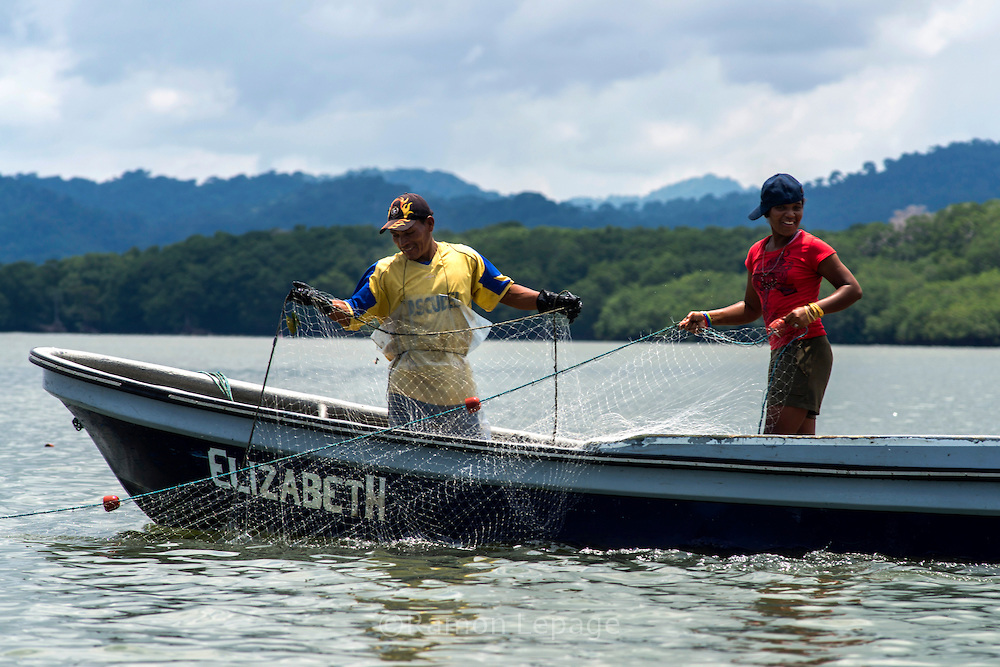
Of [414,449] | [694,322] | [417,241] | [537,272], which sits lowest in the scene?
[414,449]

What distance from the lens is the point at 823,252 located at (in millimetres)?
6137

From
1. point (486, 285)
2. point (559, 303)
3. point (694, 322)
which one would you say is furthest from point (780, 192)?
point (486, 285)

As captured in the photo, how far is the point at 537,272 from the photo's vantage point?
377 ft

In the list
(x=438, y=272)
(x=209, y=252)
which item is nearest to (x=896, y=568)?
(x=438, y=272)

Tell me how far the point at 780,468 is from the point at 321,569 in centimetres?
287

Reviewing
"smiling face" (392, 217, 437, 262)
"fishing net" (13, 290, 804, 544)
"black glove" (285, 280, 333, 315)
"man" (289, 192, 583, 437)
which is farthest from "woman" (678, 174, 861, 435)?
"black glove" (285, 280, 333, 315)

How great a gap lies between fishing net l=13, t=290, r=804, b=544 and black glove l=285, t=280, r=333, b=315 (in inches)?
12.7

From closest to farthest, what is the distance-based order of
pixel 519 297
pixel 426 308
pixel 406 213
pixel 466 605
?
pixel 466 605 < pixel 406 213 < pixel 426 308 < pixel 519 297

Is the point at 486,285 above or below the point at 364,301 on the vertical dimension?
above

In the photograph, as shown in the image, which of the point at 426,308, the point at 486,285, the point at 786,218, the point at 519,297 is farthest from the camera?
the point at 519,297

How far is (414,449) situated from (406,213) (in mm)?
1514

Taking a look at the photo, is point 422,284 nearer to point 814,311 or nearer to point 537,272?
point 814,311

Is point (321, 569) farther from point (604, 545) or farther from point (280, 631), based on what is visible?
point (604, 545)

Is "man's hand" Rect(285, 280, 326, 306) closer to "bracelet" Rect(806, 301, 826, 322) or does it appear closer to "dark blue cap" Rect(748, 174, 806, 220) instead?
"dark blue cap" Rect(748, 174, 806, 220)
